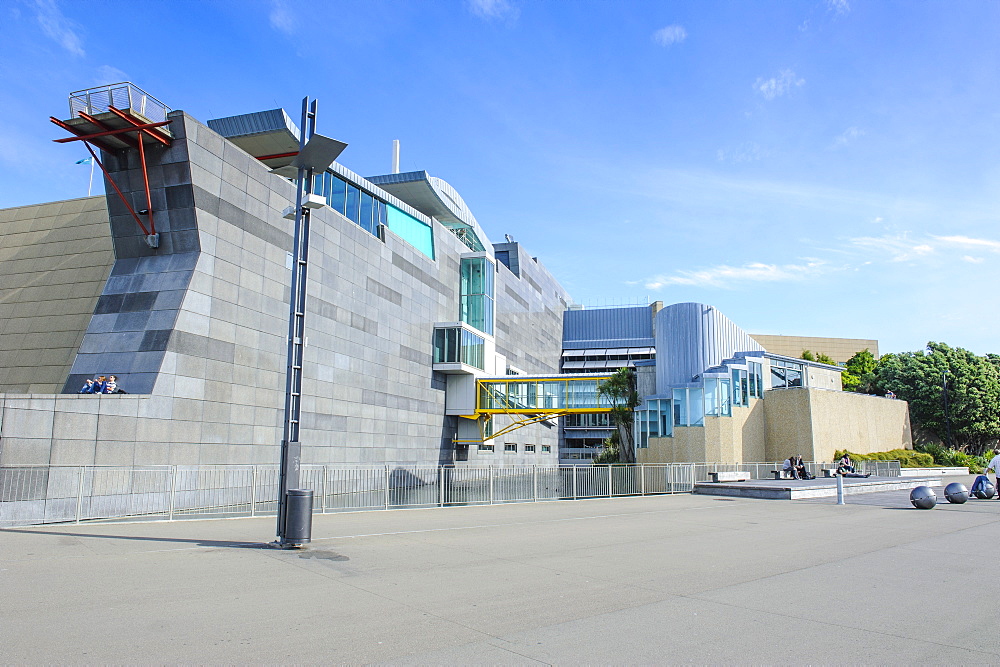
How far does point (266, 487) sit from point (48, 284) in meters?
16.4

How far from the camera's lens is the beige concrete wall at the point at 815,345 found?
121 metres

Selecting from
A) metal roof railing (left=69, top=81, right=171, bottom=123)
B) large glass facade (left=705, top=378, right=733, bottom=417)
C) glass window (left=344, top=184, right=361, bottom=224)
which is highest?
glass window (left=344, top=184, right=361, bottom=224)

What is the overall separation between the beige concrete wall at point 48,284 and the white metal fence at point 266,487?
9.65 meters

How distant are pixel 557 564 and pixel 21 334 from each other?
89.7 ft

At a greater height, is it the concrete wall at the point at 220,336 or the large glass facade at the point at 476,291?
the large glass facade at the point at 476,291

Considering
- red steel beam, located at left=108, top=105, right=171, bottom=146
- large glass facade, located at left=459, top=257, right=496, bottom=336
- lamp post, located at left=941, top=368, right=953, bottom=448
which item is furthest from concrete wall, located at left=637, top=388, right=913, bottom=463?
red steel beam, located at left=108, top=105, right=171, bottom=146

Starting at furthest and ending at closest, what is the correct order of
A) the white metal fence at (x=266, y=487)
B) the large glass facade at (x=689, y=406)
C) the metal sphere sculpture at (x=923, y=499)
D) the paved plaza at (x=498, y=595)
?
1. the large glass facade at (x=689, y=406)
2. the metal sphere sculpture at (x=923, y=499)
3. the white metal fence at (x=266, y=487)
4. the paved plaza at (x=498, y=595)

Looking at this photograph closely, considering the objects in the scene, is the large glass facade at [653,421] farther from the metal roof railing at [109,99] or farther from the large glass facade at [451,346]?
the metal roof railing at [109,99]

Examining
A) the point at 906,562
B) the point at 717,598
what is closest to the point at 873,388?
the point at 906,562

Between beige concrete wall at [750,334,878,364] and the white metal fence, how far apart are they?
102177 mm

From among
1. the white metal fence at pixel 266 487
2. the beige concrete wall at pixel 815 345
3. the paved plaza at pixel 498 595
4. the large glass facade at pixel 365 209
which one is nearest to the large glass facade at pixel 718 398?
the white metal fence at pixel 266 487

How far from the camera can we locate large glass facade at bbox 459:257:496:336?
1752 inches

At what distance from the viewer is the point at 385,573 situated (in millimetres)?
9078

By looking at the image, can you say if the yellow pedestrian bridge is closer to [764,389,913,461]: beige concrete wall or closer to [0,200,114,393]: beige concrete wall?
[764,389,913,461]: beige concrete wall
